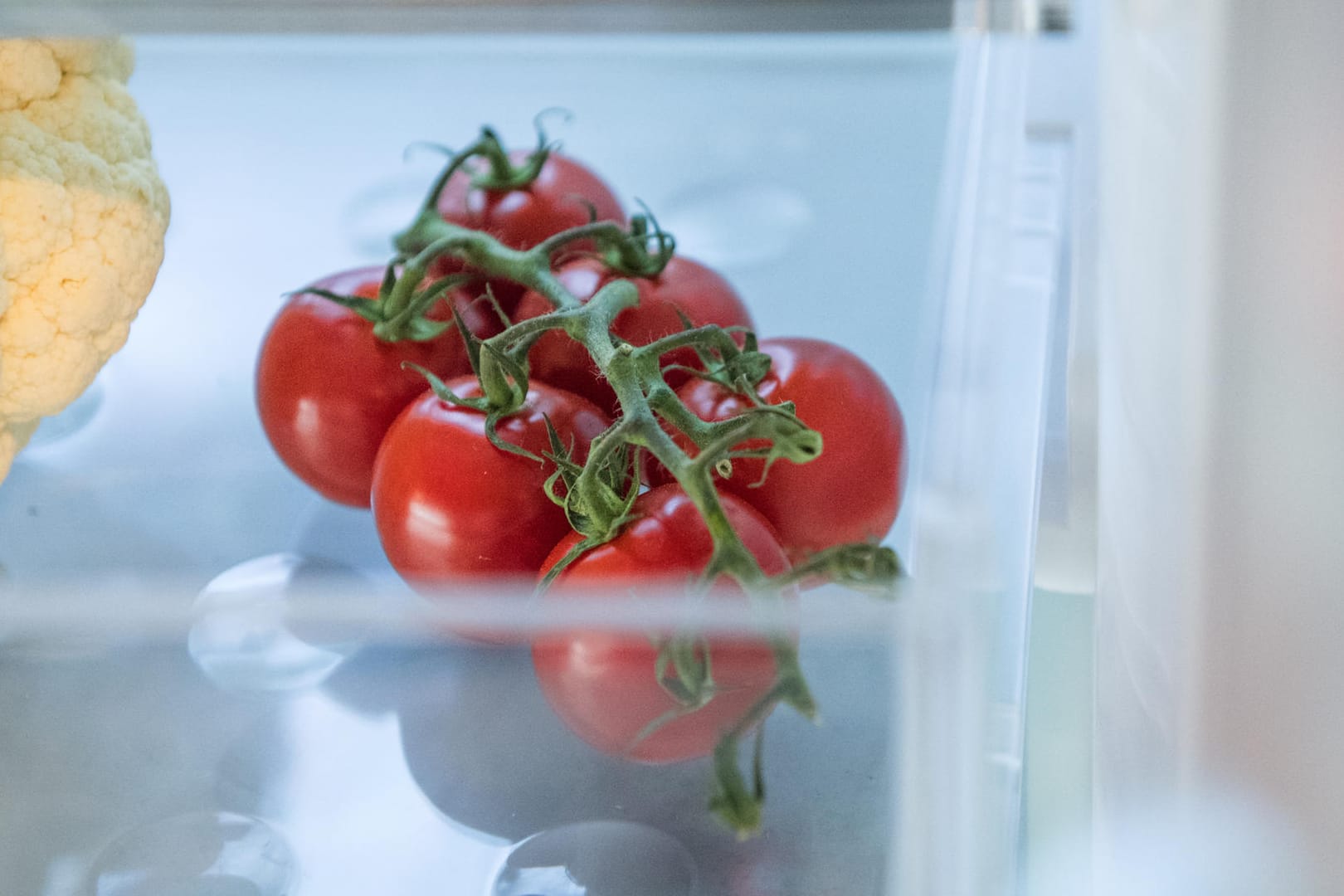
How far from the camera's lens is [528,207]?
68cm

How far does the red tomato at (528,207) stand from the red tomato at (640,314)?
0.21 feet

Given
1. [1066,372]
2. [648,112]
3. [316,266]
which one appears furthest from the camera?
[648,112]

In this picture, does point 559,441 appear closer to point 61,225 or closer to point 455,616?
point 455,616

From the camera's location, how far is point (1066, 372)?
2.16ft

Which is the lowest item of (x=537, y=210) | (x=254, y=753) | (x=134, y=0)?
(x=254, y=753)

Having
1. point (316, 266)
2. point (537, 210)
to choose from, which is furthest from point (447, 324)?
point (316, 266)

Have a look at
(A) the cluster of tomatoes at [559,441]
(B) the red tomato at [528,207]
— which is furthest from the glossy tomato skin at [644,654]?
(B) the red tomato at [528,207]

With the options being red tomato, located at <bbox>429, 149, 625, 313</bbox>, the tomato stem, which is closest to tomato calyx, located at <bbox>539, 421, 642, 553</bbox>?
the tomato stem

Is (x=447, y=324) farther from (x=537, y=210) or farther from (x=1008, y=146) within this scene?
(x=1008, y=146)

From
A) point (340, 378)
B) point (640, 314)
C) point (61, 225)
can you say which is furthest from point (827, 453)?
point (61, 225)

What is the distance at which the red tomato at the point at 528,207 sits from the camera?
678 mm

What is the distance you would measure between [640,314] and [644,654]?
26 centimetres

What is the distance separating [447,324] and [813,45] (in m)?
0.46

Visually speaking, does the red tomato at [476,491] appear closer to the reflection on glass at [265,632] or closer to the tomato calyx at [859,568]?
the reflection on glass at [265,632]
